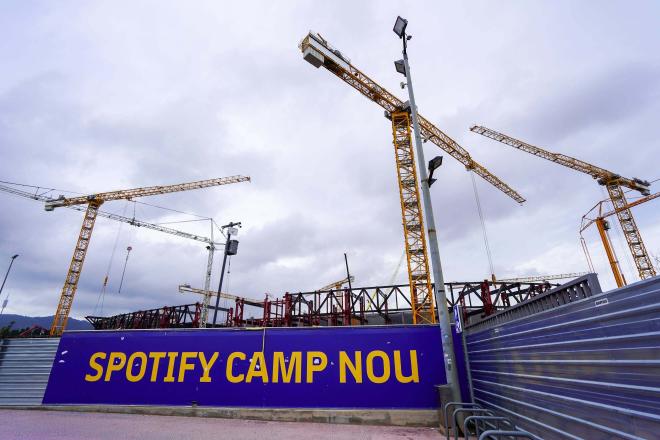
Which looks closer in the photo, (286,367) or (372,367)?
(372,367)

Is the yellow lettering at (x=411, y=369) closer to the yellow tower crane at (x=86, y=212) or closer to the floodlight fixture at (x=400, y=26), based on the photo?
the floodlight fixture at (x=400, y=26)

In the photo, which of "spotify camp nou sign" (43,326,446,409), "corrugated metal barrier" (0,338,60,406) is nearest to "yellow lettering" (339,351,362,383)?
"spotify camp nou sign" (43,326,446,409)

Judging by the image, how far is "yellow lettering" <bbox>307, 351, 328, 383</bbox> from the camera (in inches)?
423

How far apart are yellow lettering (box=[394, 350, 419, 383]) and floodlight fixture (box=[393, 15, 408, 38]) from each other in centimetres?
1027

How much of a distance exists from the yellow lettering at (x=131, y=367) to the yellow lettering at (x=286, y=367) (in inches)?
194

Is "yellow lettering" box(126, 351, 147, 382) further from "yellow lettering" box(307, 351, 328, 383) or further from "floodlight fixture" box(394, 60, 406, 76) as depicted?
"floodlight fixture" box(394, 60, 406, 76)

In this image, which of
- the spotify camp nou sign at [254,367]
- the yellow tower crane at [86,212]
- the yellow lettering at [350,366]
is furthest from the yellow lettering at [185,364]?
the yellow tower crane at [86,212]

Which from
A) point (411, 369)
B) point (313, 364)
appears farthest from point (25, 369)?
point (411, 369)

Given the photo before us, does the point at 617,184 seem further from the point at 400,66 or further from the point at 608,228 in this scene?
the point at 400,66

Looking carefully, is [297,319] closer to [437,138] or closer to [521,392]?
[521,392]

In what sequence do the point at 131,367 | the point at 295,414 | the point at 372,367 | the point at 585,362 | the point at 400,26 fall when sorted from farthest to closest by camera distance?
the point at 131,367 < the point at 372,367 < the point at 295,414 < the point at 400,26 < the point at 585,362

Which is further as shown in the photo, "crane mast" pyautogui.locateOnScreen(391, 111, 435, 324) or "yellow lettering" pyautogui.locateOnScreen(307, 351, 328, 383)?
"crane mast" pyautogui.locateOnScreen(391, 111, 435, 324)

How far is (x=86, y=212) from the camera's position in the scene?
53.1m

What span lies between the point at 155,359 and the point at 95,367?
2.35 metres
